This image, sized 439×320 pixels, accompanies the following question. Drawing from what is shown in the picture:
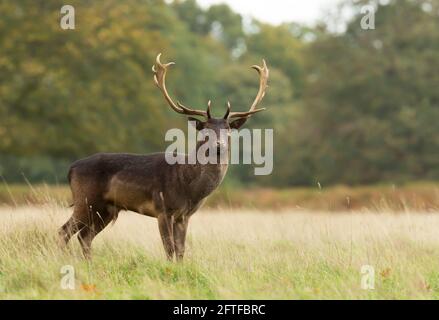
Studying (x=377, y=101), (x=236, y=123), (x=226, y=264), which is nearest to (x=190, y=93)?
(x=377, y=101)

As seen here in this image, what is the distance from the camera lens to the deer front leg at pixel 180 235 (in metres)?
7.67

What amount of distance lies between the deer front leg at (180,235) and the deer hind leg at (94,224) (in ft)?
2.59

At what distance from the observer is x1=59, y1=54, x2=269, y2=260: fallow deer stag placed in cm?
775

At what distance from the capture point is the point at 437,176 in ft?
89.2

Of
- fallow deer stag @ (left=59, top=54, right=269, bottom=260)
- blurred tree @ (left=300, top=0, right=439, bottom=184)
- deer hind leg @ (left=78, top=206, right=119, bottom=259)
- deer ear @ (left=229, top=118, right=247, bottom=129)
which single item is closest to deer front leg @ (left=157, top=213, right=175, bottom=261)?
fallow deer stag @ (left=59, top=54, right=269, bottom=260)

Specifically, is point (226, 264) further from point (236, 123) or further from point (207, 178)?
point (236, 123)

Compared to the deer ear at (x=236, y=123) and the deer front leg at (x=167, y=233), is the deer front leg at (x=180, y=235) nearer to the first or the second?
the deer front leg at (x=167, y=233)

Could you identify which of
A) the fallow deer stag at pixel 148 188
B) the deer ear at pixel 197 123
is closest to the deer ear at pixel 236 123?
the fallow deer stag at pixel 148 188

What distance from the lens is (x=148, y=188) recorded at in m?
7.93

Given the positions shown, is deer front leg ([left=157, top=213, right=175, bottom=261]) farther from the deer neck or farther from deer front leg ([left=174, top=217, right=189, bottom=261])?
the deer neck

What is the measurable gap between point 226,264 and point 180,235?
914 millimetres

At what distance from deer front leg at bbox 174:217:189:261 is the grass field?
0.45ft
